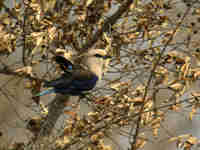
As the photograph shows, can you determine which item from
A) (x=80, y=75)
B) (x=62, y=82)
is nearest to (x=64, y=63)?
(x=62, y=82)

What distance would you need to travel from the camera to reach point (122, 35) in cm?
478

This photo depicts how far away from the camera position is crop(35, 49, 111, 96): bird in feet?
13.6

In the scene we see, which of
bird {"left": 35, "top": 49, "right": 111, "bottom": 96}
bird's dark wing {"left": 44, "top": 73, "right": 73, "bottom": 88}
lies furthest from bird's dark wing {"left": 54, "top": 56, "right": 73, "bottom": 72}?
bird's dark wing {"left": 44, "top": 73, "right": 73, "bottom": 88}

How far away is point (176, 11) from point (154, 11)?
40 centimetres

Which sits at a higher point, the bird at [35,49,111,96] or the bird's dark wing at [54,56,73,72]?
the bird's dark wing at [54,56,73,72]

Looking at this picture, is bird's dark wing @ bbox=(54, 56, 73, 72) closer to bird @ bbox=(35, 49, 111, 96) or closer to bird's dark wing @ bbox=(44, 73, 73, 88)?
bird @ bbox=(35, 49, 111, 96)

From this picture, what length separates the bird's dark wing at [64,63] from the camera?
159 inches

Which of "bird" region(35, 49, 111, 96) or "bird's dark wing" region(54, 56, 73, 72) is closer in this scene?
"bird's dark wing" region(54, 56, 73, 72)

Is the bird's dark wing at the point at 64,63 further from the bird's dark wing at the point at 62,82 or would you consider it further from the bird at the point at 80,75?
the bird's dark wing at the point at 62,82

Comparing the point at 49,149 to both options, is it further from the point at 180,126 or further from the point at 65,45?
the point at 180,126

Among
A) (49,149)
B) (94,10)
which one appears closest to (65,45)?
(94,10)

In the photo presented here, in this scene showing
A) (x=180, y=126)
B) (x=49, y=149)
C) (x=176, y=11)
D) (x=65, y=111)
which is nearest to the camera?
(x=49, y=149)

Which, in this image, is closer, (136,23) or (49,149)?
(49,149)

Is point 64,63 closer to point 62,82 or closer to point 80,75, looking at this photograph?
point 62,82
